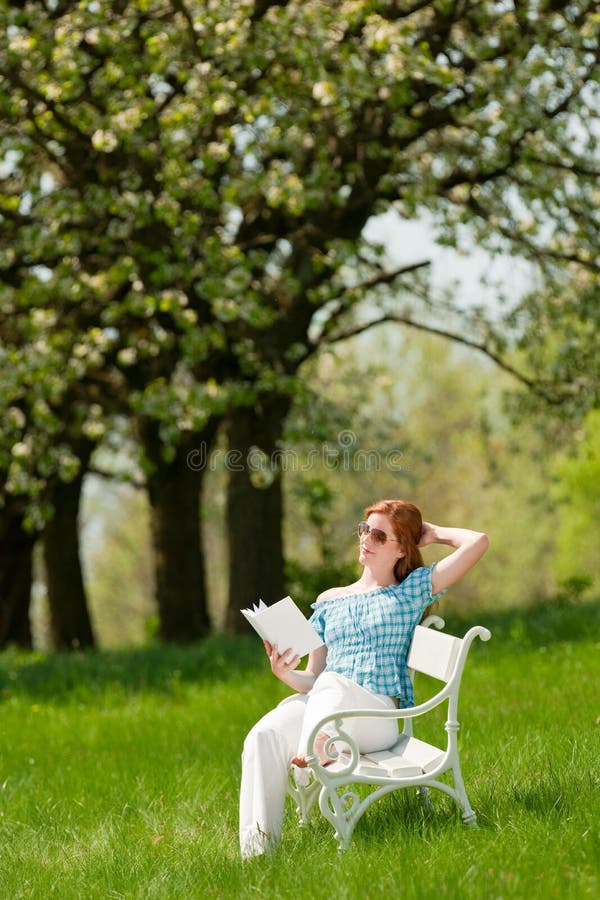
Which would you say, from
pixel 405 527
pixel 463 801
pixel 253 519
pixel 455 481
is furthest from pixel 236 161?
pixel 455 481

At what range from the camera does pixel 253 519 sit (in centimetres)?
1418

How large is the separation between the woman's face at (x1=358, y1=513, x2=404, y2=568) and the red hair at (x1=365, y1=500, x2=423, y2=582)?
0.06ft

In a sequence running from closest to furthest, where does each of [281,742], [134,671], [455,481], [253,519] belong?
[281,742]
[134,671]
[253,519]
[455,481]

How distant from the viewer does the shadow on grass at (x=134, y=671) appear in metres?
11.1

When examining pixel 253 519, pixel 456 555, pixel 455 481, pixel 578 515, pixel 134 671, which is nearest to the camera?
pixel 456 555

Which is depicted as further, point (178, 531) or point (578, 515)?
point (578, 515)

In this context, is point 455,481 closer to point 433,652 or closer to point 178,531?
point 178,531

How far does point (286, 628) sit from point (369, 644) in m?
0.39

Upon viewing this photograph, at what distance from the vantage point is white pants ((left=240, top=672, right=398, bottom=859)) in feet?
16.6

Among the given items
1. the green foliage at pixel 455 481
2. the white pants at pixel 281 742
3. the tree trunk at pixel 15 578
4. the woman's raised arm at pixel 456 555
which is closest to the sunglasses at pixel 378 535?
the woman's raised arm at pixel 456 555

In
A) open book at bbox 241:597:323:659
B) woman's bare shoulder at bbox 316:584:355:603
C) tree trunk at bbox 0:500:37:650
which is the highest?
open book at bbox 241:597:323:659

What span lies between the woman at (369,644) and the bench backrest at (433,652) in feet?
0.24

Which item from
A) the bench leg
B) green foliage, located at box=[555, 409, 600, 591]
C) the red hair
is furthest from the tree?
green foliage, located at box=[555, 409, 600, 591]

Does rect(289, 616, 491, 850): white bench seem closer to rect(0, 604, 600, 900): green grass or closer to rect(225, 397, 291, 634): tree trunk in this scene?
rect(0, 604, 600, 900): green grass
